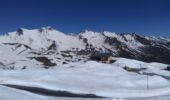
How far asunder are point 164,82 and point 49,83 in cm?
523

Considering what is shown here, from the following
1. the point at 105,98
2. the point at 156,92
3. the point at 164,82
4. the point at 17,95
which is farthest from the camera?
the point at 164,82

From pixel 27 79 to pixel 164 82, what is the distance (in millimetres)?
5925

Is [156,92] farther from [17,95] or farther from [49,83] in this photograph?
[17,95]

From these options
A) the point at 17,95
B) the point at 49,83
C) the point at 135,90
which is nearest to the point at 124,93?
the point at 135,90

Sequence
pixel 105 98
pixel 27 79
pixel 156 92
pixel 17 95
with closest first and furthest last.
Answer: pixel 17 95
pixel 105 98
pixel 156 92
pixel 27 79

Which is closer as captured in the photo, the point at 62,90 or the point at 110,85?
the point at 62,90

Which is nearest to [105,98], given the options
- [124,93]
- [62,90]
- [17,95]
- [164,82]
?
[124,93]

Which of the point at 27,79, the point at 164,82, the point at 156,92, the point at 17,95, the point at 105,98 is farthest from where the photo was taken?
the point at 164,82

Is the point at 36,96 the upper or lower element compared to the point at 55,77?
lower

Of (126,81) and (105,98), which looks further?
(126,81)

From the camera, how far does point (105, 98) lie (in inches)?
411

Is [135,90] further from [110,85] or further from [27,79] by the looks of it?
[27,79]

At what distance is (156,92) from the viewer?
444 inches

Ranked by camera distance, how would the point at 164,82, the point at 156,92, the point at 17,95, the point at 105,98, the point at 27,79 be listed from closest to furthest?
1. the point at 17,95
2. the point at 105,98
3. the point at 156,92
4. the point at 27,79
5. the point at 164,82
